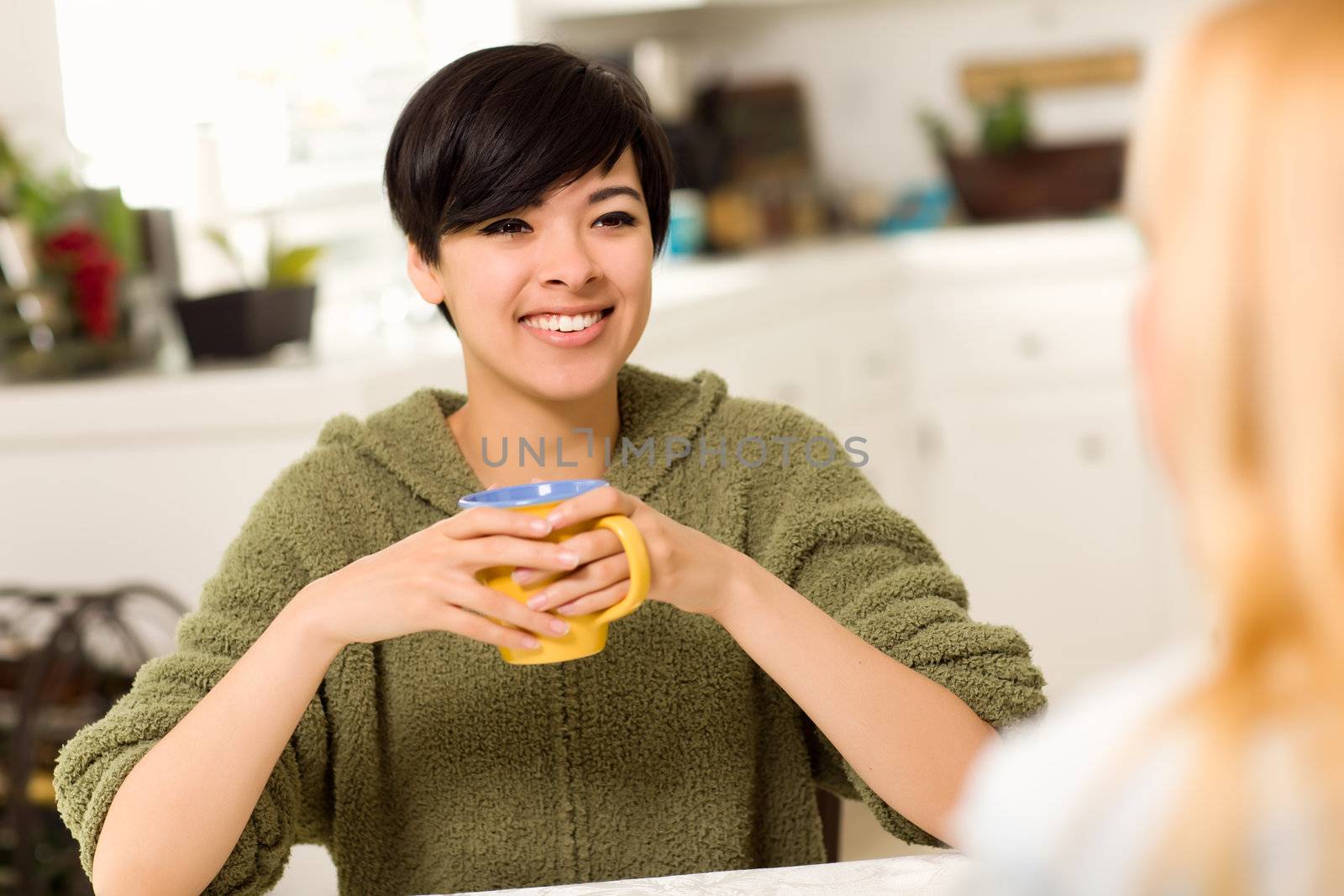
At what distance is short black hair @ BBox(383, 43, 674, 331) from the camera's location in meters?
1.15

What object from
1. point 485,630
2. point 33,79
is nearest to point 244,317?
point 33,79

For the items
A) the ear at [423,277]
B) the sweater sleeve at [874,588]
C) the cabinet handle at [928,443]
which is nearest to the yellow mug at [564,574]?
the sweater sleeve at [874,588]

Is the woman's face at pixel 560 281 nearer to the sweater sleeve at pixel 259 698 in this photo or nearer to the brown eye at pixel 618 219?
the brown eye at pixel 618 219

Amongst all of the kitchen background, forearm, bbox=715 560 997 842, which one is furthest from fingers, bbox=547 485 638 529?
the kitchen background

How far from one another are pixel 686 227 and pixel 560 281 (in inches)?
90.5

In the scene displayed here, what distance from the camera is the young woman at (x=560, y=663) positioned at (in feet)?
3.48

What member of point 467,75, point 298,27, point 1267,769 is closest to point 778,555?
point 467,75

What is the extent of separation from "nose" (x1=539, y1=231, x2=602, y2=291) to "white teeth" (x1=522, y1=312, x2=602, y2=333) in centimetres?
3

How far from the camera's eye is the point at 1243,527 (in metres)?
0.49

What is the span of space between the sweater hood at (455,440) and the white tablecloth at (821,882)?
0.39 metres

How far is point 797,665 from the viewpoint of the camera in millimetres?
1023

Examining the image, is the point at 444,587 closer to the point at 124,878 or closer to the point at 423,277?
the point at 124,878

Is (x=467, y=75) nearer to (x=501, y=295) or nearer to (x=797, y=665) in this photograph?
(x=501, y=295)

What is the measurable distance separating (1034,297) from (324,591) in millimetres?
2617
